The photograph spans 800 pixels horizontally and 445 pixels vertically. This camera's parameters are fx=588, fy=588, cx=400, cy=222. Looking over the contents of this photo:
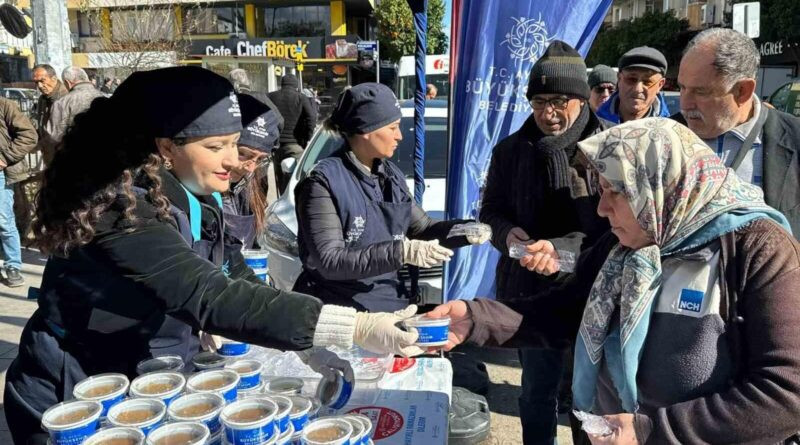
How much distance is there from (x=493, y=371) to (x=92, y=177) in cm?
346

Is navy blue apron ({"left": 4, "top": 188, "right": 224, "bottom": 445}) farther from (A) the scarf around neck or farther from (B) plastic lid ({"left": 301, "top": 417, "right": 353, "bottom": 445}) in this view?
(A) the scarf around neck

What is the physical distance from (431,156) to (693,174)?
4218 millimetres

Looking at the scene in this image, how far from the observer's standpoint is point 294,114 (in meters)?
8.21

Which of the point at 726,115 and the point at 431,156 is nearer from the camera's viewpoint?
the point at 726,115

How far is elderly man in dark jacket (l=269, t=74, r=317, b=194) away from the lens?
7926 millimetres

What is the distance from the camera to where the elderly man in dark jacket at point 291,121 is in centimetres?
793

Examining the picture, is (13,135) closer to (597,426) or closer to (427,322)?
(427,322)

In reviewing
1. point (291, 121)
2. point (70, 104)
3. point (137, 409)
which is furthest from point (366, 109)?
point (291, 121)

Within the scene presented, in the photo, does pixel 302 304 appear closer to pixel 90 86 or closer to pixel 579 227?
pixel 579 227

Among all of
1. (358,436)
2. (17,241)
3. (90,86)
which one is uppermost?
(90,86)

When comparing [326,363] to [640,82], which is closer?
[326,363]

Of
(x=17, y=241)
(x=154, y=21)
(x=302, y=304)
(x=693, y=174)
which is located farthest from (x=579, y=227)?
(x=154, y=21)

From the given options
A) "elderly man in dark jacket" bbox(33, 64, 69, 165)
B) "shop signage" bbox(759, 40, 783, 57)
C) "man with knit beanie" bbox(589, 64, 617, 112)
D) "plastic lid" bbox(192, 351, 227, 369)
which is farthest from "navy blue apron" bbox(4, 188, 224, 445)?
"shop signage" bbox(759, 40, 783, 57)

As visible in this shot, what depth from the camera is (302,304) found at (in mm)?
1649
